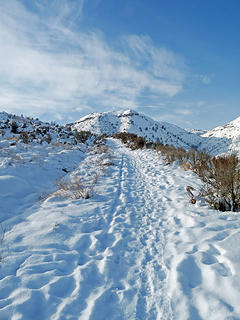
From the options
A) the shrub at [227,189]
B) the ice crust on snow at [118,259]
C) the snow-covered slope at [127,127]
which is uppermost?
the snow-covered slope at [127,127]

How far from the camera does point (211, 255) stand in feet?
8.02

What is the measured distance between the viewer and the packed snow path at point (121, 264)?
1803 millimetres

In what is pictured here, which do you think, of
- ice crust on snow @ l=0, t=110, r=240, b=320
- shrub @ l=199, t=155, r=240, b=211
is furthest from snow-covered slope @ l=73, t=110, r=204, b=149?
ice crust on snow @ l=0, t=110, r=240, b=320

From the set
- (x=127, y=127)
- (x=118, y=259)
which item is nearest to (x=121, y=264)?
(x=118, y=259)

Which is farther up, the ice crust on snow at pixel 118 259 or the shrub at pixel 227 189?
the shrub at pixel 227 189

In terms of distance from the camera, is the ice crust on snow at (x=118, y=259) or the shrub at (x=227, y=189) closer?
the ice crust on snow at (x=118, y=259)

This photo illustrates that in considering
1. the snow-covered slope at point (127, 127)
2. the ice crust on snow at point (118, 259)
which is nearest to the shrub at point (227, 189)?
the ice crust on snow at point (118, 259)

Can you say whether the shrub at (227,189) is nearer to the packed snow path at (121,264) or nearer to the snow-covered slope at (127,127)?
the packed snow path at (121,264)

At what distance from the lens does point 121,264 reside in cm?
250

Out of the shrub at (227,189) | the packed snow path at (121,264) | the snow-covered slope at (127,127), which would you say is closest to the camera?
the packed snow path at (121,264)

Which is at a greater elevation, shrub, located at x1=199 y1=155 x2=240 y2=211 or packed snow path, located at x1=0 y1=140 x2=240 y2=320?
shrub, located at x1=199 y1=155 x2=240 y2=211

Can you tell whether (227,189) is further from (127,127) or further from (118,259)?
(127,127)

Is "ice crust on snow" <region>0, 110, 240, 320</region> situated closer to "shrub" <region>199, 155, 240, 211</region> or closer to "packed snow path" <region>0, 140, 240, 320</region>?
"packed snow path" <region>0, 140, 240, 320</region>

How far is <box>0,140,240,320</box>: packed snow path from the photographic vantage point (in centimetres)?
180
